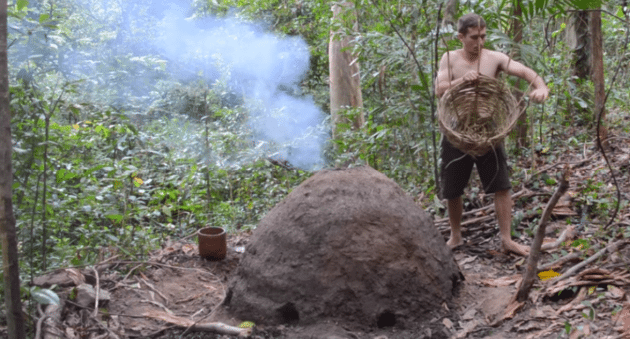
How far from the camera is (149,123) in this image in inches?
380

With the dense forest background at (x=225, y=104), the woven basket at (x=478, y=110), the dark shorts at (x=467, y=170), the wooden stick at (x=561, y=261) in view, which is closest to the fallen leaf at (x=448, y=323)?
the wooden stick at (x=561, y=261)

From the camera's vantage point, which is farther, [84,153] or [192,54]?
[192,54]

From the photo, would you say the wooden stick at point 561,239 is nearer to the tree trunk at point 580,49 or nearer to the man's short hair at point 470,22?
the man's short hair at point 470,22

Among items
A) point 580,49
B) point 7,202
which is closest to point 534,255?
point 7,202

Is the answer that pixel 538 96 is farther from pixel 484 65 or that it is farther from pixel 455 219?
pixel 455 219

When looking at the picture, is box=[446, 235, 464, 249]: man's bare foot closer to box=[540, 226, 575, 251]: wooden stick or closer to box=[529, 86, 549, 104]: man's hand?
box=[540, 226, 575, 251]: wooden stick

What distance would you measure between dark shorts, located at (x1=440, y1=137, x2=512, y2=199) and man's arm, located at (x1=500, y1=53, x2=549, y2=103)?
0.54 m

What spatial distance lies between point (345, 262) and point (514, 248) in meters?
1.52

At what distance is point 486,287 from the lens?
3619 mm

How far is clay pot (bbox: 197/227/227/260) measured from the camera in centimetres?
470

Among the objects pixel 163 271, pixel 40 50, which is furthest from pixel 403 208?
pixel 40 50

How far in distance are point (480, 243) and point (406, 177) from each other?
1.94 meters

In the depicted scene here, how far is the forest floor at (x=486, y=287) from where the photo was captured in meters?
2.94

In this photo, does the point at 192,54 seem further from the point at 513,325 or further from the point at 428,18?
the point at 513,325
